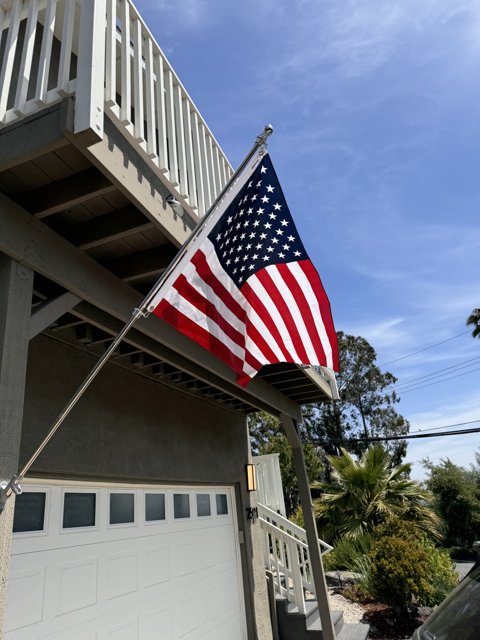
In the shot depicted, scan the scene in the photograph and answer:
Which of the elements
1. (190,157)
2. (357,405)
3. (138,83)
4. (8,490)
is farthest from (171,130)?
(357,405)

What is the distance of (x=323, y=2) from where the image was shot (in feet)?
14.9

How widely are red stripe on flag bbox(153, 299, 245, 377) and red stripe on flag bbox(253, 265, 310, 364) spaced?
18.2 inches

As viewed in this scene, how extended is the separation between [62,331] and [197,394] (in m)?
2.57

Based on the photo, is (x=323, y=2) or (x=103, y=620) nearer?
(x=103, y=620)

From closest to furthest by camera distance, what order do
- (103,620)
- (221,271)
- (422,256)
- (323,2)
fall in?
(221,271) < (103,620) < (323,2) < (422,256)

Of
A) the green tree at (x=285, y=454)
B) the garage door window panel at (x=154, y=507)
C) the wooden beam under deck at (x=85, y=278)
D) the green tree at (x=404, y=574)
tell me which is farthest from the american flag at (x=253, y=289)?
the green tree at (x=285, y=454)

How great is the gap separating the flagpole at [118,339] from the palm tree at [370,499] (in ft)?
37.6

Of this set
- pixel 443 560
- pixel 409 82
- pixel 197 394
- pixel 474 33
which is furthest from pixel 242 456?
pixel 474 33

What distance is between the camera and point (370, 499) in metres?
12.2

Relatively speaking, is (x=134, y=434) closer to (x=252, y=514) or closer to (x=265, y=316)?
(x=265, y=316)

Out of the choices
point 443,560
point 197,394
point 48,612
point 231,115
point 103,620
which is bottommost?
point 443,560

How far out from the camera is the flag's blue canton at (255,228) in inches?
111

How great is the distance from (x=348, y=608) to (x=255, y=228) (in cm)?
838

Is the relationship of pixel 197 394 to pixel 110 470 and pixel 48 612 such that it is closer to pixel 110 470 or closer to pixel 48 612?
pixel 110 470
